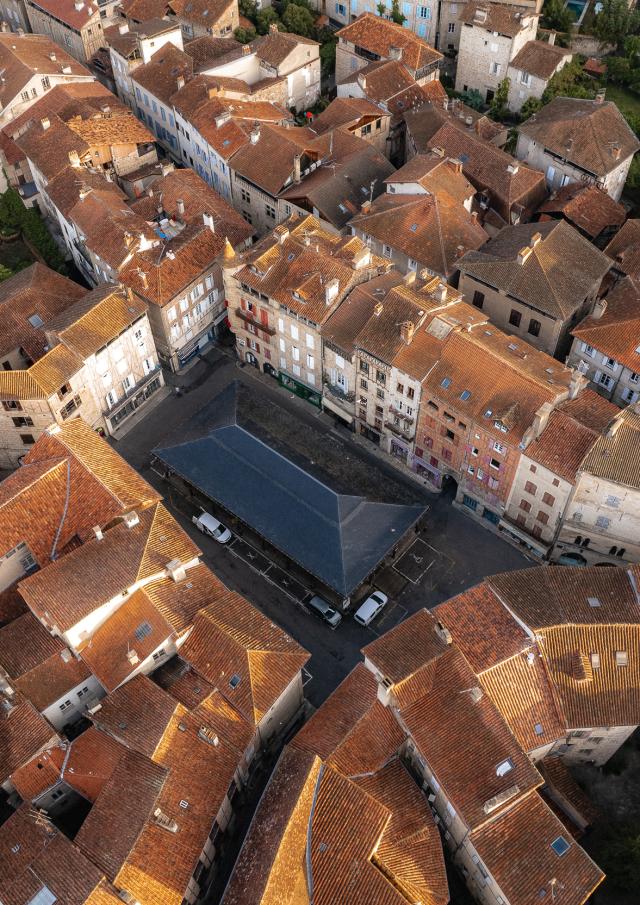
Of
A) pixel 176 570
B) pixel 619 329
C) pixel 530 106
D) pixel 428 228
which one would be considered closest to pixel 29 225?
pixel 428 228

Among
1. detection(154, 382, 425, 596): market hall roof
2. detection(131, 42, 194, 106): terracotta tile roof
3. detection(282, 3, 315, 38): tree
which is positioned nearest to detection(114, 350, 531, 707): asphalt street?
detection(154, 382, 425, 596): market hall roof

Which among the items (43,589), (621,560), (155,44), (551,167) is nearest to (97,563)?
(43,589)

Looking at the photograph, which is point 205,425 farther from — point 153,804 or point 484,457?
point 153,804

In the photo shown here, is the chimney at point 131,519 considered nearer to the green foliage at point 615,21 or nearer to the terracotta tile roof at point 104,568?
the terracotta tile roof at point 104,568

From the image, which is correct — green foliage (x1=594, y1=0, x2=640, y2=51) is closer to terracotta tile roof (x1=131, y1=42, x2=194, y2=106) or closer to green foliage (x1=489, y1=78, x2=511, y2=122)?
green foliage (x1=489, y1=78, x2=511, y2=122)

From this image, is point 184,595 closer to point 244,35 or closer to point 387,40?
point 387,40

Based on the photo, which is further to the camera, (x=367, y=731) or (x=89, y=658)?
(x=89, y=658)
